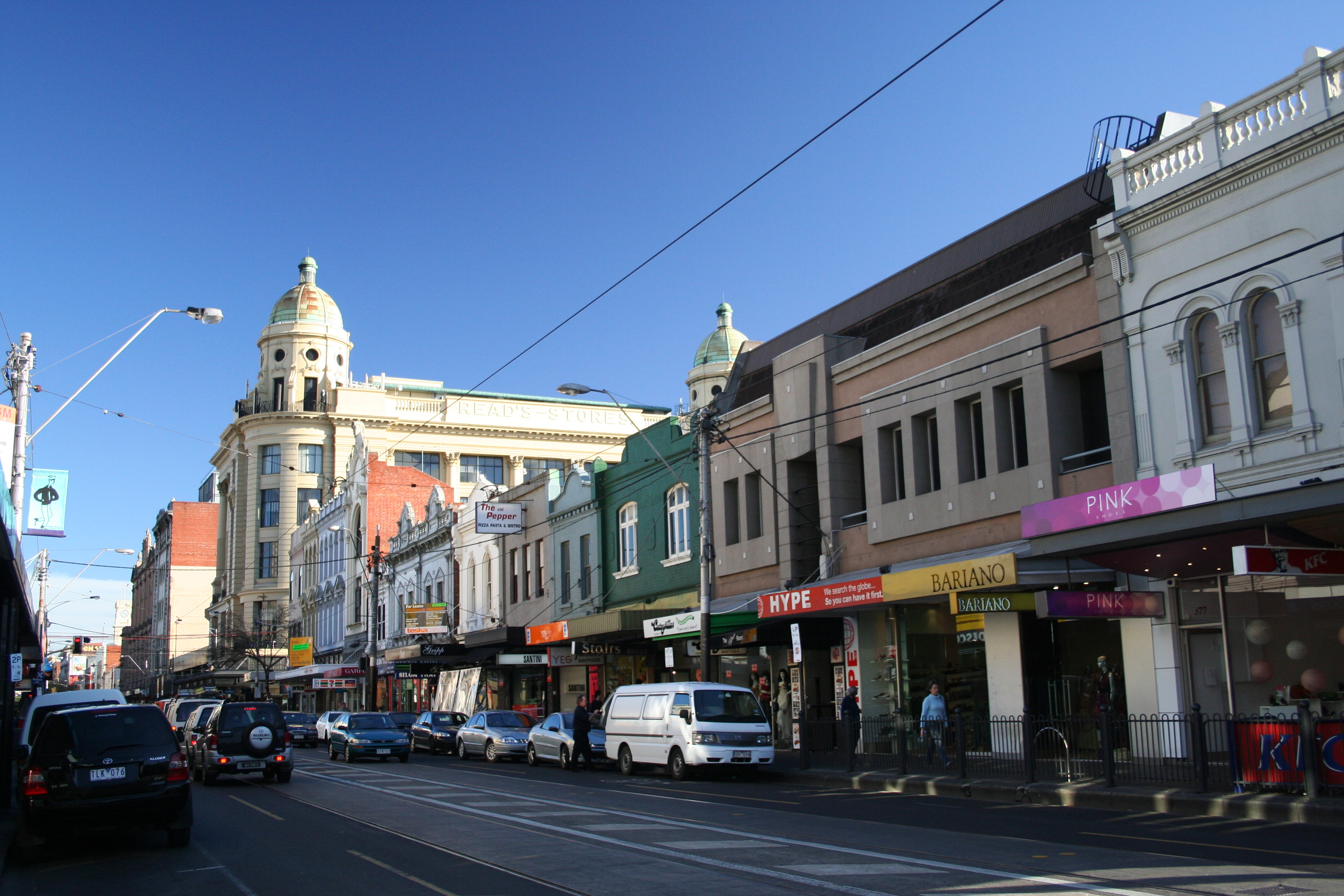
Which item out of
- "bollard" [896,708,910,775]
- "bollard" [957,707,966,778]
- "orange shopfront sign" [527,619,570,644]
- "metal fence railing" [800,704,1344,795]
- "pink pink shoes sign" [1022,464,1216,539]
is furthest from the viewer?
"orange shopfront sign" [527,619,570,644]

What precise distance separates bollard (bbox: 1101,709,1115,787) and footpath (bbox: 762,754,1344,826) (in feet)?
0.58

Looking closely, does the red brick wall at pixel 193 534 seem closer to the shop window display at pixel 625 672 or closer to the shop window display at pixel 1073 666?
the shop window display at pixel 625 672

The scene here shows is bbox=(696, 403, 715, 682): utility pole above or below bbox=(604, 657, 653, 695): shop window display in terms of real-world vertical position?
above

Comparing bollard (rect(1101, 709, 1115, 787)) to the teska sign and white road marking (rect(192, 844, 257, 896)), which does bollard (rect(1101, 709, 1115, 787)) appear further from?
the teska sign

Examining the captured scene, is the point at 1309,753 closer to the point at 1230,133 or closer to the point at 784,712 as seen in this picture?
the point at 1230,133

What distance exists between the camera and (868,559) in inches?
1034

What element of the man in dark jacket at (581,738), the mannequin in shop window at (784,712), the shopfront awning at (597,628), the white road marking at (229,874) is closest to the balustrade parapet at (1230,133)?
the mannequin in shop window at (784,712)

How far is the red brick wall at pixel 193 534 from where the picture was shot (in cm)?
12231

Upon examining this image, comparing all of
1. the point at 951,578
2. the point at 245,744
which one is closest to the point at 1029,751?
the point at 951,578

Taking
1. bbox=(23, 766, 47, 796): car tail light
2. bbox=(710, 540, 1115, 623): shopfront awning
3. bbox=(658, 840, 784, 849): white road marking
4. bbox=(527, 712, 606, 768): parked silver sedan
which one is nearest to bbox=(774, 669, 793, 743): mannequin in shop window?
bbox=(710, 540, 1115, 623): shopfront awning

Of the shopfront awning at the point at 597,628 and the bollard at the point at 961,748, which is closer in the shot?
the bollard at the point at 961,748

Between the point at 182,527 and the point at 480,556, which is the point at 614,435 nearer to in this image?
the point at 480,556

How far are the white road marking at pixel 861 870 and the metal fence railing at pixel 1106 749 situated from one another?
677 cm

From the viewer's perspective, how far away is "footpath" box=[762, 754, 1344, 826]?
1385cm
